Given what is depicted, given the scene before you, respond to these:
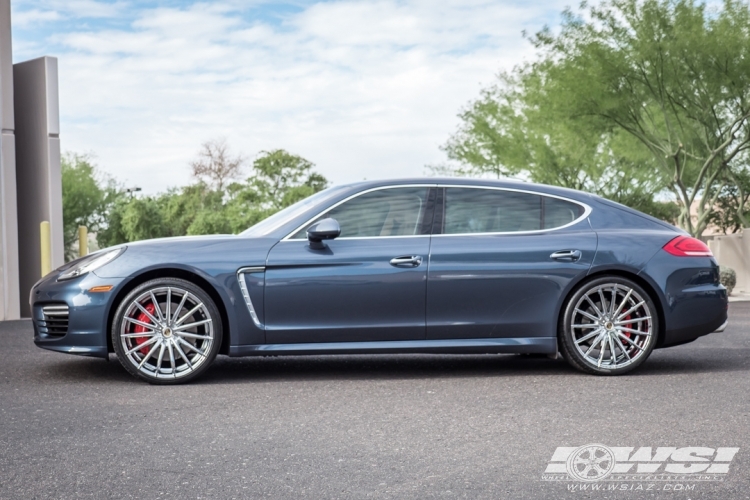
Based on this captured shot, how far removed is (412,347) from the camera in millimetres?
7125

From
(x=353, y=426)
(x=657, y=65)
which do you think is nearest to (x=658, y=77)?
(x=657, y=65)

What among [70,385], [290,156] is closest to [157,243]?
[70,385]

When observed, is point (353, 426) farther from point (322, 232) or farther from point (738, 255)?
point (738, 255)

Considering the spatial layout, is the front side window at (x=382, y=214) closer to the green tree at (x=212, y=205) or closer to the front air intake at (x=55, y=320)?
the front air intake at (x=55, y=320)

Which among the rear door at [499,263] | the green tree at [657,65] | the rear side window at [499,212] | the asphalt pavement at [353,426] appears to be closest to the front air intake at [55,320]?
the asphalt pavement at [353,426]

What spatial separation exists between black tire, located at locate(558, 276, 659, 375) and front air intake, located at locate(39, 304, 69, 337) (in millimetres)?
3601

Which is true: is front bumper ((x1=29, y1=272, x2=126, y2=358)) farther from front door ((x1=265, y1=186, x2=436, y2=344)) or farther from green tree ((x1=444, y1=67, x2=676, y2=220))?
green tree ((x1=444, y1=67, x2=676, y2=220))

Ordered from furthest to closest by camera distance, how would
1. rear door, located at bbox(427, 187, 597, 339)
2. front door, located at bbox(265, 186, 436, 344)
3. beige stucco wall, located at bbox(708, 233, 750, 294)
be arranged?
1. beige stucco wall, located at bbox(708, 233, 750, 294)
2. rear door, located at bbox(427, 187, 597, 339)
3. front door, located at bbox(265, 186, 436, 344)

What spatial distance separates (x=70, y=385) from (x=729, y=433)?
4.42 m

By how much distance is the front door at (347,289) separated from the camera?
7008 mm

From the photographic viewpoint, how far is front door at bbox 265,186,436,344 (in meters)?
7.01

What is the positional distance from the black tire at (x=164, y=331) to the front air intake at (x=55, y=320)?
385 mm

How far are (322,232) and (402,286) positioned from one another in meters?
0.70

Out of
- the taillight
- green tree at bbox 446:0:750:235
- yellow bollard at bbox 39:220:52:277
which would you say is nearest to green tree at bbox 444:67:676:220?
green tree at bbox 446:0:750:235
